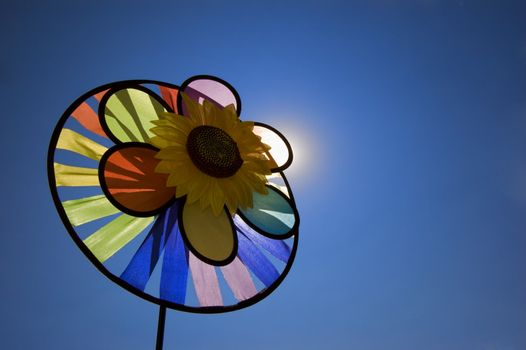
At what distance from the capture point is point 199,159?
1.51m

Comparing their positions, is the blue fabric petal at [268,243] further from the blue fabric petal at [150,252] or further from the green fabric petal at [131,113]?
the green fabric petal at [131,113]

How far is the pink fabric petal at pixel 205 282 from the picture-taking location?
1412 millimetres

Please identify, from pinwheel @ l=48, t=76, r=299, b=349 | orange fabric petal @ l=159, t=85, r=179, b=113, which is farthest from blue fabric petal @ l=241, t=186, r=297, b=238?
orange fabric petal @ l=159, t=85, r=179, b=113

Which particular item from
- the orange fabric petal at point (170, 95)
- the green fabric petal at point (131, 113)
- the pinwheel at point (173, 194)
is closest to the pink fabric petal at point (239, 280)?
the pinwheel at point (173, 194)

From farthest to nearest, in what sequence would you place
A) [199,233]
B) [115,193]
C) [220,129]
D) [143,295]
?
[220,129]
[199,233]
[115,193]
[143,295]

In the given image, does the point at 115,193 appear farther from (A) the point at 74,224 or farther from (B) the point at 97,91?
(B) the point at 97,91

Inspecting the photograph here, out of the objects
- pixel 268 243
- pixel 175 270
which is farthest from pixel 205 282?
pixel 268 243

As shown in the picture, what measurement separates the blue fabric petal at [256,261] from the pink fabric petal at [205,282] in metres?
0.16

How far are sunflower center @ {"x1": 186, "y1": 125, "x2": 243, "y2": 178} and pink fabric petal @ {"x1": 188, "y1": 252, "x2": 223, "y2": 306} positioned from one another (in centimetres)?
38

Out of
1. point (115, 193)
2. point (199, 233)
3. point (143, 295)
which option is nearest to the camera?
point (143, 295)

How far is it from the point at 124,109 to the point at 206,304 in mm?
887

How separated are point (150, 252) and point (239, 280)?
390mm

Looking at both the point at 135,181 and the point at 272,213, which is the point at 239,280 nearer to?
the point at 272,213

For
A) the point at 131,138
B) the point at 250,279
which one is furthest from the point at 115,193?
the point at 250,279
